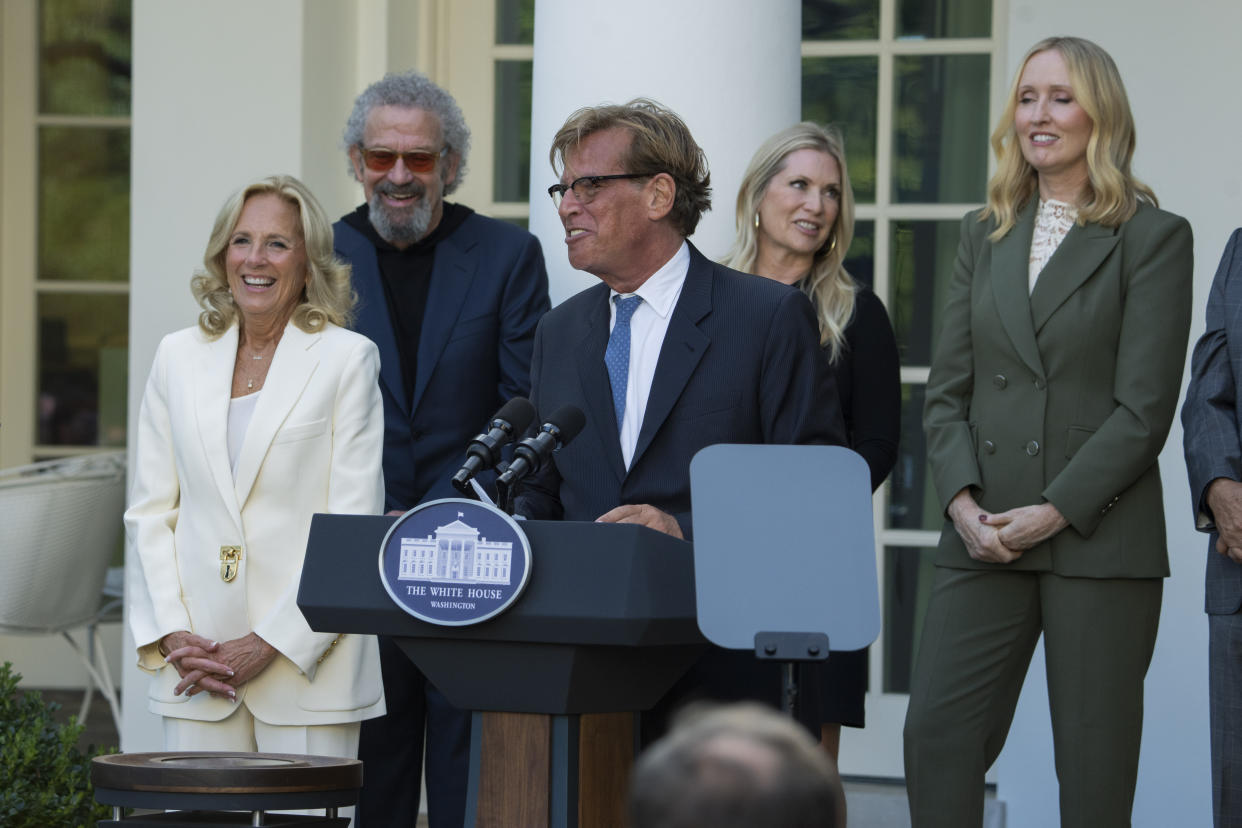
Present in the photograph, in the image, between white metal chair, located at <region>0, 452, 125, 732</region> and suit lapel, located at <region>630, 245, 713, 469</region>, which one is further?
white metal chair, located at <region>0, 452, 125, 732</region>

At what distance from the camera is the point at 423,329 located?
446 centimetres

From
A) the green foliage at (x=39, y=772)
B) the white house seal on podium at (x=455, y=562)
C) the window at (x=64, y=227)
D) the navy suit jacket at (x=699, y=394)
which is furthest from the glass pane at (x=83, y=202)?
the white house seal on podium at (x=455, y=562)

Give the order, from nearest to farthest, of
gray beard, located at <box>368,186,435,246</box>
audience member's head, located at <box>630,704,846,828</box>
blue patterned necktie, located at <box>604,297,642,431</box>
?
audience member's head, located at <box>630,704,846,828</box> < blue patterned necktie, located at <box>604,297,642,431</box> < gray beard, located at <box>368,186,435,246</box>

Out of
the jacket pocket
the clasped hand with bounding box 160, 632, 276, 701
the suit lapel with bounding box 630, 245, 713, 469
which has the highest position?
the suit lapel with bounding box 630, 245, 713, 469

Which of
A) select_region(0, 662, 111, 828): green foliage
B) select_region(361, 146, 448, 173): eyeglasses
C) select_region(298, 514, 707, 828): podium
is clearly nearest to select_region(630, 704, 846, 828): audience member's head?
select_region(298, 514, 707, 828): podium

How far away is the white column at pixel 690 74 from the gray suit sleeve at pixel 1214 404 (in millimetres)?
1254

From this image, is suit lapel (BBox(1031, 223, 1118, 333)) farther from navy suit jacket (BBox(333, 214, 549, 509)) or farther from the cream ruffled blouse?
navy suit jacket (BBox(333, 214, 549, 509))

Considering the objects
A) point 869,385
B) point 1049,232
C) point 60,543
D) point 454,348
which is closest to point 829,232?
point 869,385

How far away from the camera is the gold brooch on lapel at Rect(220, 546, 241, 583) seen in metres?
3.85

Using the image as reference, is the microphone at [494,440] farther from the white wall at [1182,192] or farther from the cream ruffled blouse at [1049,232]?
the white wall at [1182,192]

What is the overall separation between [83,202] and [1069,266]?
16.8 ft

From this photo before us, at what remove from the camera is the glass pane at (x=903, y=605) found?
19.8 feet

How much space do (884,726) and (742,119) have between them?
7.94 feet

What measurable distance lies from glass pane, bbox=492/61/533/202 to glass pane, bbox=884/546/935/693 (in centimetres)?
189
